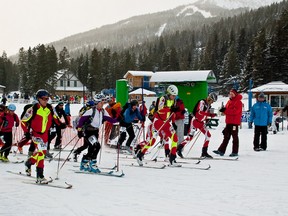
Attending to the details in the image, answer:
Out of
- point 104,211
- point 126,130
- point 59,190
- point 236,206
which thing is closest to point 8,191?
point 59,190

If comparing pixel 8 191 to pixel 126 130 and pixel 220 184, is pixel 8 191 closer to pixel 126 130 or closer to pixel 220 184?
pixel 220 184

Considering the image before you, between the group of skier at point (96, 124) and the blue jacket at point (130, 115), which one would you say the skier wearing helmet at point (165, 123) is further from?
the blue jacket at point (130, 115)

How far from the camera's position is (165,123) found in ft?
28.9

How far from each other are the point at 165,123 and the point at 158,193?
3004mm

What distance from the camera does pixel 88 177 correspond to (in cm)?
727

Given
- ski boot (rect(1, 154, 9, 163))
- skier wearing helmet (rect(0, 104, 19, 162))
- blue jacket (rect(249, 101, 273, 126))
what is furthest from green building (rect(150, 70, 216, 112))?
ski boot (rect(1, 154, 9, 163))

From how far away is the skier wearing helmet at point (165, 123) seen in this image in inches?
345

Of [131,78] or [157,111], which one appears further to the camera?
[131,78]

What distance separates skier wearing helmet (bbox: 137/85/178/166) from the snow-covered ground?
19.7 inches

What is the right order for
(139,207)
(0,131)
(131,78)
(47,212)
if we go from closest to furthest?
(47,212) → (139,207) → (0,131) → (131,78)

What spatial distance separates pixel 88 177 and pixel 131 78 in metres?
66.5

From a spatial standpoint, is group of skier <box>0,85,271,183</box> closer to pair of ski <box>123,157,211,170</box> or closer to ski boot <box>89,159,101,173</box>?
ski boot <box>89,159,101,173</box>

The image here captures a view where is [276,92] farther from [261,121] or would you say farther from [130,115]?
[130,115]

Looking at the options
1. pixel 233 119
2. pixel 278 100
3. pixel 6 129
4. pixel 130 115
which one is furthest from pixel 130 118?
pixel 278 100
